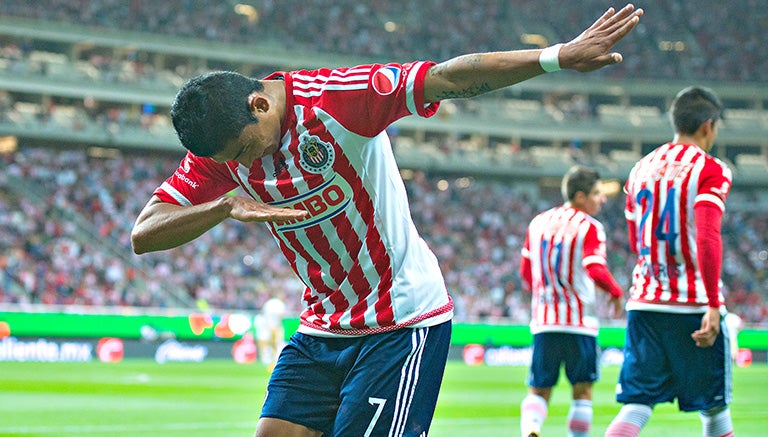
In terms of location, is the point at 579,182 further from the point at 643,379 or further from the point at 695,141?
the point at 643,379

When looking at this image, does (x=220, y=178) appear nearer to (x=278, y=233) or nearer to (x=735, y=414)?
(x=278, y=233)

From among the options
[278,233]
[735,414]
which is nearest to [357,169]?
[278,233]

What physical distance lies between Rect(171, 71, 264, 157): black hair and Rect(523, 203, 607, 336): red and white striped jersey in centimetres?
487

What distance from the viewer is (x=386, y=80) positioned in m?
3.86

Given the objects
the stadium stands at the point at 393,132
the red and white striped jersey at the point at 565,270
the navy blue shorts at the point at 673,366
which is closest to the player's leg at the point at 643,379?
the navy blue shorts at the point at 673,366

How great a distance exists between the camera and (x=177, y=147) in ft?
139

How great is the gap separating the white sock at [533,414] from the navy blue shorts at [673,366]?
5.32 ft

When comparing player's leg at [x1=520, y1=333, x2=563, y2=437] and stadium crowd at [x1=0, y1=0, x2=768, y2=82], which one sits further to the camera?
stadium crowd at [x1=0, y1=0, x2=768, y2=82]

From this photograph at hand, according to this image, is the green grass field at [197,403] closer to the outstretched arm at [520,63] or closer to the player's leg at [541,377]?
the player's leg at [541,377]

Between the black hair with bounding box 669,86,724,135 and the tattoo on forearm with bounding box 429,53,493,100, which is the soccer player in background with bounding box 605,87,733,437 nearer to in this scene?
the black hair with bounding box 669,86,724,135

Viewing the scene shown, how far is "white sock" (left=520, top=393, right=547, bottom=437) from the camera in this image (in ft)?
25.5

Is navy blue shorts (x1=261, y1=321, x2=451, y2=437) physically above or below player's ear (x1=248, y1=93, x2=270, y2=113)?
below

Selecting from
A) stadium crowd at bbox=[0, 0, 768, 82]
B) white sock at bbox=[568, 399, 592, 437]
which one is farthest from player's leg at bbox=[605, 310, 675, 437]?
stadium crowd at bbox=[0, 0, 768, 82]

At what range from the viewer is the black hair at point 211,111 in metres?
3.83
